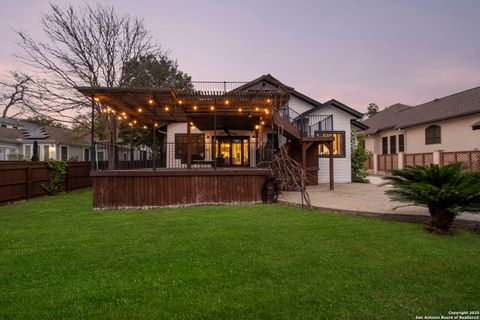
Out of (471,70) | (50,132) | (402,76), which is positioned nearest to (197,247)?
(50,132)

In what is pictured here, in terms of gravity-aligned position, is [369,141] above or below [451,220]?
above

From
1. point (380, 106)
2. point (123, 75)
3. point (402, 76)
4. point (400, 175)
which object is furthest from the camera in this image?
point (380, 106)

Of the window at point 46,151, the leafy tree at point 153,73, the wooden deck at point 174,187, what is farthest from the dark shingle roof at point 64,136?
the wooden deck at point 174,187

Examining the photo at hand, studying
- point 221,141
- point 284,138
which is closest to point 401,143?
point 284,138

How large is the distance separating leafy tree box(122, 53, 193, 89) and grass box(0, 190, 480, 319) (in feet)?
47.7

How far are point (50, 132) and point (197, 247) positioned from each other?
2437 centimetres

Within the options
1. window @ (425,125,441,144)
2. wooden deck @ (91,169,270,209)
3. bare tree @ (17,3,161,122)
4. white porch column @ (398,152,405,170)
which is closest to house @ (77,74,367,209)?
wooden deck @ (91,169,270,209)

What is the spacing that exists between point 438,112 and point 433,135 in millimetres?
1586

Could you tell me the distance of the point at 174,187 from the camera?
30.2ft

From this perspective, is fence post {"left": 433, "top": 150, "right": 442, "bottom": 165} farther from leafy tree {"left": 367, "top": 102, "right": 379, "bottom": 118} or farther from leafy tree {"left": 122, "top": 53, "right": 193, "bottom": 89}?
leafy tree {"left": 367, "top": 102, "right": 379, "bottom": 118}

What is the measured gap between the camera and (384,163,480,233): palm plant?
5047 mm

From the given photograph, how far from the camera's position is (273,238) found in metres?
5.10

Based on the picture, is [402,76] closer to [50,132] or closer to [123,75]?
[123,75]

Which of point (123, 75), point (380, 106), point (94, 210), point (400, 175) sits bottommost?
point (94, 210)
